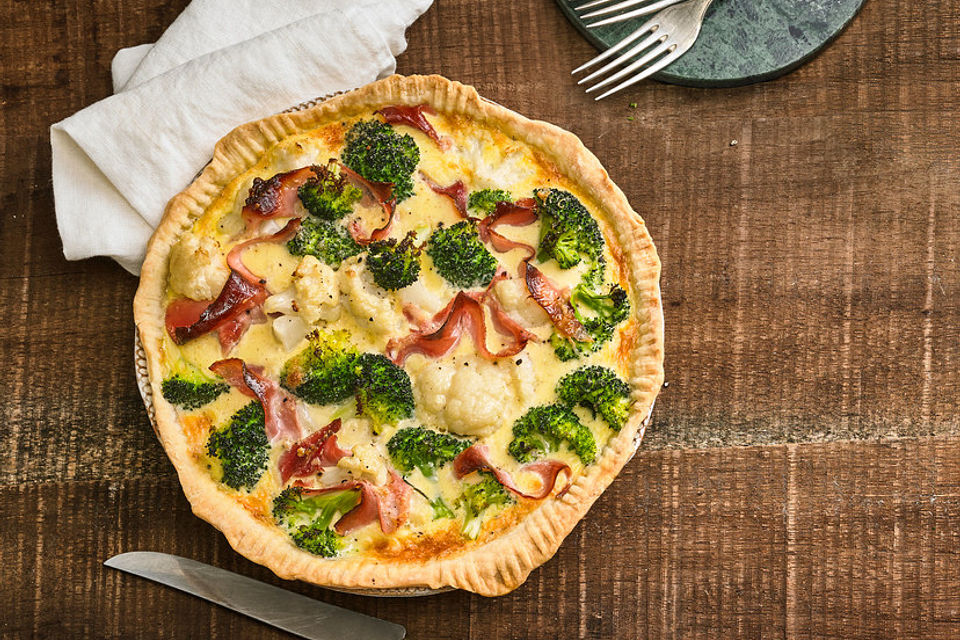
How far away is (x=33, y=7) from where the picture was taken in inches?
186

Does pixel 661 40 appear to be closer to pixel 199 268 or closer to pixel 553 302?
pixel 553 302

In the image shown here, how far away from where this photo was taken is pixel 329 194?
404cm

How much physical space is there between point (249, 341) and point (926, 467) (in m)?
3.41

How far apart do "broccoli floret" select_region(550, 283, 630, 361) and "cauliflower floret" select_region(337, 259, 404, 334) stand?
0.72 meters

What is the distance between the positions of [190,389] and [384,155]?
1354 millimetres

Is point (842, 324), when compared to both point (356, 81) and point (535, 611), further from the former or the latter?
point (356, 81)

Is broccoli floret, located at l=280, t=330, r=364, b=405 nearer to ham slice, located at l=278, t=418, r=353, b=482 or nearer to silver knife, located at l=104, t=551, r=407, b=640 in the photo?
ham slice, located at l=278, t=418, r=353, b=482

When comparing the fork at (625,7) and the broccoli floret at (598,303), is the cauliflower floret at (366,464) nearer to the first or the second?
the broccoli floret at (598,303)

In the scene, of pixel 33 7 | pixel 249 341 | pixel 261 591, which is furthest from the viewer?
pixel 33 7

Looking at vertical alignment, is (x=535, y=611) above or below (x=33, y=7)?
below

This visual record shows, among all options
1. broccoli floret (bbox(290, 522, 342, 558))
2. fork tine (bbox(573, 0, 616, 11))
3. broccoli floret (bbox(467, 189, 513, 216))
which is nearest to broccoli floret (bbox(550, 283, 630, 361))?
broccoli floret (bbox(467, 189, 513, 216))

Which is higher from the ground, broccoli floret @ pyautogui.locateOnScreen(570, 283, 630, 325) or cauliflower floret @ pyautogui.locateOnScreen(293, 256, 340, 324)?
cauliflower floret @ pyautogui.locateOnScreen(293, 256, 340, 324)

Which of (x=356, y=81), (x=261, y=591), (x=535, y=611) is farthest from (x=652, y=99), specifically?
(x=261, y=591)

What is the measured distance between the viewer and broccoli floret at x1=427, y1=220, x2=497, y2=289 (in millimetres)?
3965
